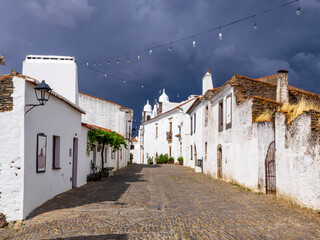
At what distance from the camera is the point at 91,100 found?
2684 centimetres

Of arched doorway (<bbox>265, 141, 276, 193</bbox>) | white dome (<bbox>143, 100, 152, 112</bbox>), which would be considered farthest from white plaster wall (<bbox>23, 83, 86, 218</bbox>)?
white dome (<bbox>143, 100, 152, 112</bbox>)

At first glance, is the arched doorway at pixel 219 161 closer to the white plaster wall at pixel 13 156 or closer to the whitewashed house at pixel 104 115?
the whitewashed house at pixel 104 115

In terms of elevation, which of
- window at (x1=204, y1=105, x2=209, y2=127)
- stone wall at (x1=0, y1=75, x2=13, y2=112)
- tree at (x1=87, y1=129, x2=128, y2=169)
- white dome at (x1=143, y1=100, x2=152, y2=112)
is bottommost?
tree at (x1=87, y1=129, x2=128, y2=169)

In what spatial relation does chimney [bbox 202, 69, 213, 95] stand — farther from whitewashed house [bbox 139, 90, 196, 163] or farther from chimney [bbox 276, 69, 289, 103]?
chimney [bbox 276, 69, 289, 103]

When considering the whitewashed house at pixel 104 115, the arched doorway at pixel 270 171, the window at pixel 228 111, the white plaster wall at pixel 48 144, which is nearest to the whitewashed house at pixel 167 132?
the whitewashed house at pixel 104 115

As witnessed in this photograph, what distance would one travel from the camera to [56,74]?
15.9 m

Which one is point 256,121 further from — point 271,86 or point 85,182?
point 85,182

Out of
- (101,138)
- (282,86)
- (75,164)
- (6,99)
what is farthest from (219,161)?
(6,99)

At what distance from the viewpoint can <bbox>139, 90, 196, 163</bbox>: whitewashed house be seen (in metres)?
38.0

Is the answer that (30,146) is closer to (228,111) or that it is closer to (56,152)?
(56,152)

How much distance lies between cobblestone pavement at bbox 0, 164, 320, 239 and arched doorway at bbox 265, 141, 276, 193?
1.22 m

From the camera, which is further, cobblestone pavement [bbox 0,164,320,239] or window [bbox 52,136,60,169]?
window [bbox 52,136,60,169]

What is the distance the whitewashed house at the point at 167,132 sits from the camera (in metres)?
38.0

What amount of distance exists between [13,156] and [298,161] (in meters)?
7.47
